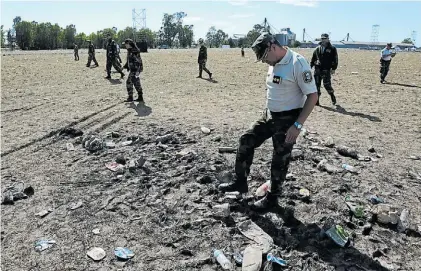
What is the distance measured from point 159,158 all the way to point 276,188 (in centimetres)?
200

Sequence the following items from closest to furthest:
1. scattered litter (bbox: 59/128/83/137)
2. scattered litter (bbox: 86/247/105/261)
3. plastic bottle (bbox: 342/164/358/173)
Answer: scattered litter (bbox: 86/247/105/261) < plastic bottle (bbox: 342/164/358/173) < scattered litter (bbox: 59/128/83/137)

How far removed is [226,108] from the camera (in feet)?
26.9

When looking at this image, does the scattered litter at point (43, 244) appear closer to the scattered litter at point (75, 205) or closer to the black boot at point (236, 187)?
the scattered litter at point (75, 205)

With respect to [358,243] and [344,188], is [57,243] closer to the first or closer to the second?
[358,243]

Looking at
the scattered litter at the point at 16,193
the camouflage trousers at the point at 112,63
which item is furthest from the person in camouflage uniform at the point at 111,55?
the scattered litter at the point at 16,193

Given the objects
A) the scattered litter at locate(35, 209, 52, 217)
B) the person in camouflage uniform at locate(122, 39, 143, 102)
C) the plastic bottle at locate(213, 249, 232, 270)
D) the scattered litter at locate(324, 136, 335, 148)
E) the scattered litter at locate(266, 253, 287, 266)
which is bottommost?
the scattered litter at locate(35, 209, 52, 217)

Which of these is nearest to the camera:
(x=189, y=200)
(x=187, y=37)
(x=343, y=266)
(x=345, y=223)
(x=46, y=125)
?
(x=343, y=266)

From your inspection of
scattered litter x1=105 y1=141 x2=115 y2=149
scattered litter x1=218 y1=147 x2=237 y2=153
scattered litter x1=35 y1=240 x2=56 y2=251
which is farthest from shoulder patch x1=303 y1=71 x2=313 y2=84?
scattered litter x1=105 y1=141 x2=115 y2=149

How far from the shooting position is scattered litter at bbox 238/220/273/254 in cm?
305

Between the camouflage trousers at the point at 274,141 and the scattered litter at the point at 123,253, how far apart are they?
1.35 metres

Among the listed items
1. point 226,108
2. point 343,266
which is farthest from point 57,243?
point 226,108

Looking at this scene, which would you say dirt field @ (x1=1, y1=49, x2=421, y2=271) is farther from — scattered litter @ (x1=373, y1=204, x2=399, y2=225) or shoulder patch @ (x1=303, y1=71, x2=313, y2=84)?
shoulder patch @ (x1=303, y1=71, x2=313, y2=84)

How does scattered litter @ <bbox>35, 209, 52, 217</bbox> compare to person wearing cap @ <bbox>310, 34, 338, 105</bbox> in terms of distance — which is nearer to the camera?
scattered litter @ <bbox>35, 209, 52, 217</bbox>

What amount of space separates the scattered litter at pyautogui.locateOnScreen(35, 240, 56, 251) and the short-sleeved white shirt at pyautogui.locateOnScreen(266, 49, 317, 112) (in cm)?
235
